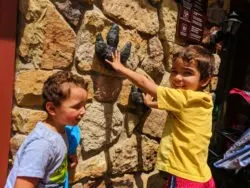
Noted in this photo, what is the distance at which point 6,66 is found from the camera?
1861mm

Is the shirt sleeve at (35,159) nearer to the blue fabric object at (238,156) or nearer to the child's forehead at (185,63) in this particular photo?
the child's forehead at (185,63)

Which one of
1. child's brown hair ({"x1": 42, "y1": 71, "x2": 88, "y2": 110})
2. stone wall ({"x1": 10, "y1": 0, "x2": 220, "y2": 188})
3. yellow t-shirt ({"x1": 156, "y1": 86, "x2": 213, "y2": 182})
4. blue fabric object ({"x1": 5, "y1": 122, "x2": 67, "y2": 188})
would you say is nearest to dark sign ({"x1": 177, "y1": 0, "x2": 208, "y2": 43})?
stone wall ({"x1": 10, "y1": 0, "x2": 220, "y2": 188})

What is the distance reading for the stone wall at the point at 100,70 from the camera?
1905mm

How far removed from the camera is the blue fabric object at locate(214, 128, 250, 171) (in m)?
2.85

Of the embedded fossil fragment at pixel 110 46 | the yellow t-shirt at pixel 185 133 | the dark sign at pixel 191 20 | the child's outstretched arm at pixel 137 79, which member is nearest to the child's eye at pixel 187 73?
the yellow t-shirt at pixel 185 133

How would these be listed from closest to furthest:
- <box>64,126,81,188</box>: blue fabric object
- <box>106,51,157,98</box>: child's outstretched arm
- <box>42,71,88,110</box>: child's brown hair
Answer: <box>42,71,88,110</box>: child's brown hair → <box>64,126,81,188</box>: blue fabric object → <box>106,51,157,98</box>: child's outstretched arm

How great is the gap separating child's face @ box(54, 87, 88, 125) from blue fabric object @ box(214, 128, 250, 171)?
5.28 feet

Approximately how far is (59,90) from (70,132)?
32 cm

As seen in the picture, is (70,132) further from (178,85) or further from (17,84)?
(178,85)

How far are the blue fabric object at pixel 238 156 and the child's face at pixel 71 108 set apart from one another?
5.28 ft

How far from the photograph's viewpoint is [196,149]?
219cm

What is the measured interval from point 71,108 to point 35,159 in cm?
25

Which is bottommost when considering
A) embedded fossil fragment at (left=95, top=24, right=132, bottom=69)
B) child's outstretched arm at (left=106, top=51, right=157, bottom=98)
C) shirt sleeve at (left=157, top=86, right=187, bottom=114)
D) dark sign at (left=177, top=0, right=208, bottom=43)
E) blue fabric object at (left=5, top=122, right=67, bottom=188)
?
blue fabric object at (left=5, top=122, right=67, bottom=188)

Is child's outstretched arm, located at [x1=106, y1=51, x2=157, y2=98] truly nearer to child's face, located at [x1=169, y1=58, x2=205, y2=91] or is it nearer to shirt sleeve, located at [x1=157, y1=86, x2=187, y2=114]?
shirt sleeve, located at [x1=157, y1=86, x2=187, y2=114]
